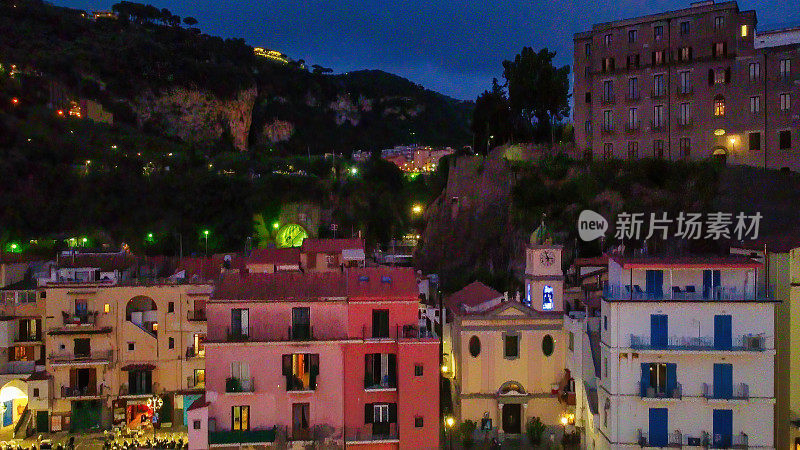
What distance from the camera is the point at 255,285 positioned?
28547mm

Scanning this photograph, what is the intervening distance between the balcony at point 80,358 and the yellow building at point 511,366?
60.5ft

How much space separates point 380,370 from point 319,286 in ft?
14.1

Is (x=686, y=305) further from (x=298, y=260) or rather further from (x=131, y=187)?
(x=131, y=187)

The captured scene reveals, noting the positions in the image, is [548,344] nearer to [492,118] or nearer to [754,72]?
[754,72]

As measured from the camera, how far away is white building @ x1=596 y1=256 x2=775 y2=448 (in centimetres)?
2583

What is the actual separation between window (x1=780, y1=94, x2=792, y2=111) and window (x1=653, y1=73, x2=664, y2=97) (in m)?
8.54

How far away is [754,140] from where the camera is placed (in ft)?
167

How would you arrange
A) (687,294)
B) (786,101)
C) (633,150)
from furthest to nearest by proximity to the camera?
1. (633,150)
2. (786,101)
3. (687,294)

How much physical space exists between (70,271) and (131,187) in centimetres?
4260

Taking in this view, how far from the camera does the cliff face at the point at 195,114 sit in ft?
323

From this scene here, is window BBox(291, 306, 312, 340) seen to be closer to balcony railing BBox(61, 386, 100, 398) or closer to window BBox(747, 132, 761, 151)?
balcony railing BBox(61, 386, 100, 398)

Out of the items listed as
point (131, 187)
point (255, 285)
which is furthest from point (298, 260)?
point (131, 187)

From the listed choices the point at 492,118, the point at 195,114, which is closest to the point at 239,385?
the point at 492,118

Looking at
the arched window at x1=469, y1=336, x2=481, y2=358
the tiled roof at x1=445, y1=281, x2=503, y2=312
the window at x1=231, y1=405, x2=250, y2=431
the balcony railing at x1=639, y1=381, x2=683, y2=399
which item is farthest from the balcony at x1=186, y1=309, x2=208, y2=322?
the balcony railing at x1=639, y1=381, x2=683, y2=399
